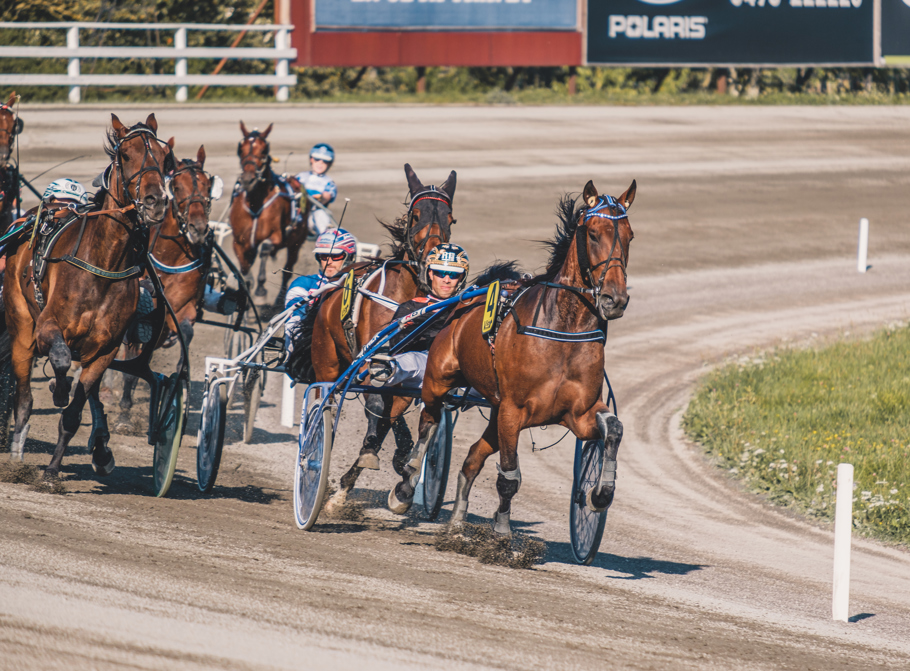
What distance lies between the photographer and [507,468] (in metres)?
6.98

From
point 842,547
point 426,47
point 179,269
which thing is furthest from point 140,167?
point 426,47

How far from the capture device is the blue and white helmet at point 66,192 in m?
8.97

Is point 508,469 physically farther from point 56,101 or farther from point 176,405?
point 56,101

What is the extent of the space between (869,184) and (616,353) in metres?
11.5

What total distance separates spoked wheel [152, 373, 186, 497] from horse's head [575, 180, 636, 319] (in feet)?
10.7

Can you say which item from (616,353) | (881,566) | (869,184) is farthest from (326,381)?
(869,184)

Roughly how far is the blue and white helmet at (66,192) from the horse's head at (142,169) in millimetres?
1317

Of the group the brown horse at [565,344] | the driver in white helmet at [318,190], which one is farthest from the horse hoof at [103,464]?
the driver in white helmet at [318,190]

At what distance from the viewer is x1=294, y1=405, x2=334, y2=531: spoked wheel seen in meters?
7.41

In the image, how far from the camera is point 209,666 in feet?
15.8

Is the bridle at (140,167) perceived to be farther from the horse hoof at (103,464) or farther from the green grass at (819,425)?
the green grass at (819,425)

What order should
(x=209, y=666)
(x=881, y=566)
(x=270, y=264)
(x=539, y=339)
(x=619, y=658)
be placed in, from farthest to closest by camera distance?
(x=270, y=264)
(x=881, y=566)
(x=539, y=339)
(x=619, y=658)
(x=209, y=666)

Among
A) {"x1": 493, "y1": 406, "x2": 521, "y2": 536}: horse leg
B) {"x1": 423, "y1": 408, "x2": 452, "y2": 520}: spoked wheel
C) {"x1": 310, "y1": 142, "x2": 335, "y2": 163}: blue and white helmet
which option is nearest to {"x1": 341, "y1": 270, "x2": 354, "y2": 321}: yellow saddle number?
{"x1": 423, "y1": 408, "x2": 452, "y2": 520}: spoked wheel

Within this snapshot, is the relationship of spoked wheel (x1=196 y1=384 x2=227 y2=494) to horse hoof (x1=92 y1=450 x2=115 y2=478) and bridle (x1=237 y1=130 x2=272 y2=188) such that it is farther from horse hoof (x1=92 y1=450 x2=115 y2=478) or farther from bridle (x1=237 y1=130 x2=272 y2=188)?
bridle (x1=237 y1=130 x2=272 y2=188)
